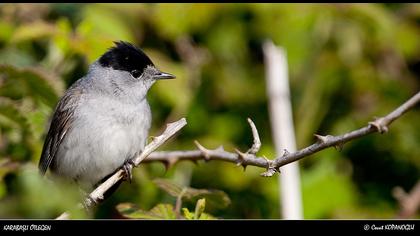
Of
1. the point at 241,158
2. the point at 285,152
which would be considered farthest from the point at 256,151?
the point at 285,152

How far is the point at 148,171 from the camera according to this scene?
15.0 ft

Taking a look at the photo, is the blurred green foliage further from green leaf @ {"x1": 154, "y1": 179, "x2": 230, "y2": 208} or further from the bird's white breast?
green leaf @ {"x1": 154, "y1": 179, "x2": 230, "y2": 208}

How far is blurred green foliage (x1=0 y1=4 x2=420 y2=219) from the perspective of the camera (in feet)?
15.5

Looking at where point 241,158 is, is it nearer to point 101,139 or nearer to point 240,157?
point 240,157

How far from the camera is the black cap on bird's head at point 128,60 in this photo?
414 cm

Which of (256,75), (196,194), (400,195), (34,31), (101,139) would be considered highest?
(256,75)

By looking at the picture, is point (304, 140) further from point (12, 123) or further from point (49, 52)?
point (12, 123)

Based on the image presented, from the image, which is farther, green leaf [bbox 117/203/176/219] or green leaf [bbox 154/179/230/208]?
green leaf [bbox 154/179/230/208]

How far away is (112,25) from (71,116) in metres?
1.07

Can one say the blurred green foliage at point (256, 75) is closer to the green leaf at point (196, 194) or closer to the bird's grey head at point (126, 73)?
the bird's grey head at point (126, 73)

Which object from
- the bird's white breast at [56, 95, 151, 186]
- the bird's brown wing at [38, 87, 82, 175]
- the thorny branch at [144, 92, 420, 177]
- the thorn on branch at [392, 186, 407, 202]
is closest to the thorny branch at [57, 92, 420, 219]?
the thorny branch at [144, 92, 420, 177]

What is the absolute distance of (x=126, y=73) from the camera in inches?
166

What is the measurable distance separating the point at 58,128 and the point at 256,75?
207 cm

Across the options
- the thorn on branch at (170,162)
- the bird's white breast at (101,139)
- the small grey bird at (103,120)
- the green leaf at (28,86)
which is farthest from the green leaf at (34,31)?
the thorn on branch at (170,162)
